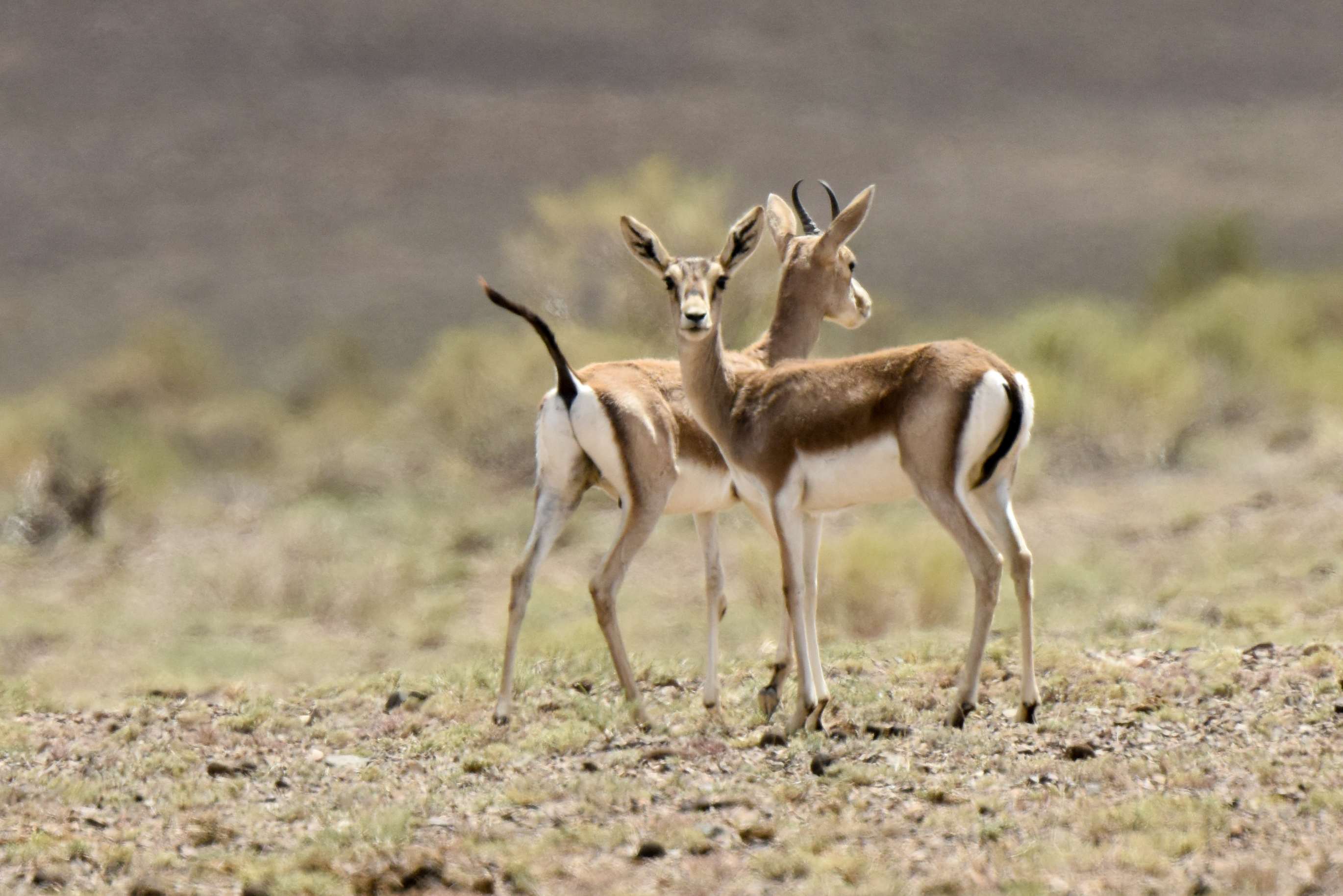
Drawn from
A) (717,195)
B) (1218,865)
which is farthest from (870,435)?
(717,195)

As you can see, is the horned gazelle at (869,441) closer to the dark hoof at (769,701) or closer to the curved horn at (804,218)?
the dark hoof at (769,701)

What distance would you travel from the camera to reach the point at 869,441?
9.27 meters

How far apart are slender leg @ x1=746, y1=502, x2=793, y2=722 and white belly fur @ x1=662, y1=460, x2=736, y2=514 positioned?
1.31ft

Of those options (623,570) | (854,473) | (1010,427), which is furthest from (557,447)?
(1010,427)

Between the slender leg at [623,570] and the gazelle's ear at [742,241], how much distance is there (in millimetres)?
1609

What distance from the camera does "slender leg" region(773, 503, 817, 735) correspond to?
9312 mm

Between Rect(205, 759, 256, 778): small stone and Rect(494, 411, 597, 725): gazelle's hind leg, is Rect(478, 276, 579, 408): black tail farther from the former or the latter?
Rect(205, 759, 256, 778): small stone

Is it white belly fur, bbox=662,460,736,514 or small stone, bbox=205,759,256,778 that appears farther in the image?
white belly fur, bbox=662,460,736,514

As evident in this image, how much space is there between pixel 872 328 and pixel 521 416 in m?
14.9

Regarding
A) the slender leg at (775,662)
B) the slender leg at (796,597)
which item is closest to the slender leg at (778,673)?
the slender leg at (775,662)

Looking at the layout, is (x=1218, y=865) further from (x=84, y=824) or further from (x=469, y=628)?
(x=469, y=628)

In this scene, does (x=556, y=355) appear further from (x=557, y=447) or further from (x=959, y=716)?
(x=959, y=716)

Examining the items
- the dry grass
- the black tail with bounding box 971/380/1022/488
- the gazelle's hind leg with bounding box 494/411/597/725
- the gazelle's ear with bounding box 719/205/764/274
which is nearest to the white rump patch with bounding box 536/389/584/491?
the gazelle's hind leg with bounding box 494/411/597/725

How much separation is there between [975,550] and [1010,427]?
2.42 feet
